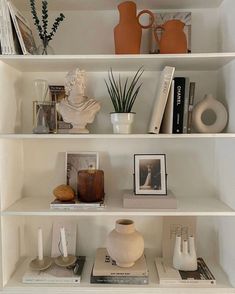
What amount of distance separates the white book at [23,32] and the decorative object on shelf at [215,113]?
2.61ft

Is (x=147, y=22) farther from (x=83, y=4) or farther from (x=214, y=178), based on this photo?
(x=214, y=178)

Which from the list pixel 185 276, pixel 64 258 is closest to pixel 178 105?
pixel 185 276

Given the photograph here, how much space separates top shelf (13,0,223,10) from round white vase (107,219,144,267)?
1.03m

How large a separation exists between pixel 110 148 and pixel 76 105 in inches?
12.3

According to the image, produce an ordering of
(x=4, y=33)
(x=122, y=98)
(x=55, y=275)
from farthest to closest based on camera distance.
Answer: (x=122, y=98) < (x=55, y=275) < (x=4, y=33)

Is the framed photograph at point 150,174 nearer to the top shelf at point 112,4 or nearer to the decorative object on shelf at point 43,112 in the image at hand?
the decorative object on shelf at point 43,112

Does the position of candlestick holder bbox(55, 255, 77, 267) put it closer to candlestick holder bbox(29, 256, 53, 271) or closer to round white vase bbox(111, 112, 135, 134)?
candlestick holder bbox(29, 256, 53, 271)

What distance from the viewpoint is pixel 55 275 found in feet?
4.47

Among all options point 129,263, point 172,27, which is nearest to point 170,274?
point 129,263

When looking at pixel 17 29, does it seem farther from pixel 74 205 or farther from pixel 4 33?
pixel 74 205

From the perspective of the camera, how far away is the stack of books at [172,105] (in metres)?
1.30

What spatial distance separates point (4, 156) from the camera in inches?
53.1

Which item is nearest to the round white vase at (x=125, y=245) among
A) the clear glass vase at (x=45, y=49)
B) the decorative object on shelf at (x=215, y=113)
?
the decorative object on shelf at (x=215, y=113)

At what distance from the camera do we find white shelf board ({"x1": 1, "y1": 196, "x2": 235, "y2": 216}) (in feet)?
4.24
